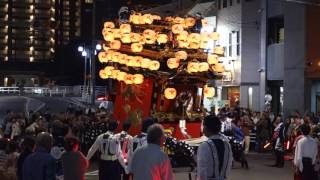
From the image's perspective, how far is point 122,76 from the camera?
2134cm

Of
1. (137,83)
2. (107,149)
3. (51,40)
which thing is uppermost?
(51,40)

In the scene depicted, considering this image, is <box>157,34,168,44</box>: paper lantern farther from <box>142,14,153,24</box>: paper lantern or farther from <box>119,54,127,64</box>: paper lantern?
<box>119,54,127,64</box>: paper lantern

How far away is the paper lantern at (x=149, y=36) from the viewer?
824 inches

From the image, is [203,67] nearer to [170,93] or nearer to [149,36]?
[170,93]

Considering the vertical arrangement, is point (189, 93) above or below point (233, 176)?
above

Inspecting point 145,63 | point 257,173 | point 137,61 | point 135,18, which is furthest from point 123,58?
point 257,173

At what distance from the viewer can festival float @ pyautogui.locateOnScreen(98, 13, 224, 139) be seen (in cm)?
2109

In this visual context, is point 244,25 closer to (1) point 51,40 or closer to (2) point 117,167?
(2) point 117,167

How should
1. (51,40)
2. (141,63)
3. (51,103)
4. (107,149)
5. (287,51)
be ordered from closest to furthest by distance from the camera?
(107,149) < (141,63) < (287,51) < (51,103) < (51,40)

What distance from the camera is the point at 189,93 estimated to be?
76.8 ft

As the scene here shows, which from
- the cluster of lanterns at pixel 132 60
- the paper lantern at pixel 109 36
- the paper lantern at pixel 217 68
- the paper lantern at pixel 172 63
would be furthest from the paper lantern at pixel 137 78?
the paper lantern at pixel 217 68

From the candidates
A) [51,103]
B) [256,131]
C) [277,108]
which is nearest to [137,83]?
[256,131]

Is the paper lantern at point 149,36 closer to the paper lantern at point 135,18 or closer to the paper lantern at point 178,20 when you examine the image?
the paper lantern at point 135,18

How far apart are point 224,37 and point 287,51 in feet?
27.2
